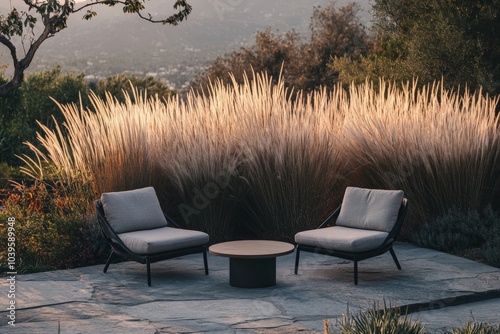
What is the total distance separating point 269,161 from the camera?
8.85 metres

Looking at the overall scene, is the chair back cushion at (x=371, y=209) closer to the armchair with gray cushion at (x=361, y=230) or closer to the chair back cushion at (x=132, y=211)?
the armchair with gray cushion at (x=361, y=230)

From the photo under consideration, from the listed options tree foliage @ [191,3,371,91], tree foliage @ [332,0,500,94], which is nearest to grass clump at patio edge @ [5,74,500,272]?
tree foliage @ [332,0,500,94]

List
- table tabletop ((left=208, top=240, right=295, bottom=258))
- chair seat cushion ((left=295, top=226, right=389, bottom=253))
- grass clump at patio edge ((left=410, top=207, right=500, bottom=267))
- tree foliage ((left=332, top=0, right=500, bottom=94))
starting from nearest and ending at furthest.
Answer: table tabletop ((left=208, top=240, right=295, bottom=258)) < chair seat cushion ((left=295, top=226, right=389, bottom=253)) < grass clump at patio edge ((left=410, top=207, right=500, bottom=267)) < tree foliage ((left=332, top=0, right=500, bottom=94))

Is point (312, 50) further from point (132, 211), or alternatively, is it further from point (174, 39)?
point (174, 39)

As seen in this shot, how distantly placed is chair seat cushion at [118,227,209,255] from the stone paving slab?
0.32 metres

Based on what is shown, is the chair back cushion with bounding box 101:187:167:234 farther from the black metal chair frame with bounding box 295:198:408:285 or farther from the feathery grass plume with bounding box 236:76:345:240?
the black metal chair frame with bounding box 295:198:408:285

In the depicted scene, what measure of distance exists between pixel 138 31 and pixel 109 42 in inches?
101

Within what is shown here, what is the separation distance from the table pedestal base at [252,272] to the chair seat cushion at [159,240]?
0.50 metres

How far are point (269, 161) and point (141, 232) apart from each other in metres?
1.87

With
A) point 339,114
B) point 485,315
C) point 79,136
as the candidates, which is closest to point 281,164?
point 339,114

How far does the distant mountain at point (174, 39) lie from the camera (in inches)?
2270

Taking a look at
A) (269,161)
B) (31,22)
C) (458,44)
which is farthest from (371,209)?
(458,44)

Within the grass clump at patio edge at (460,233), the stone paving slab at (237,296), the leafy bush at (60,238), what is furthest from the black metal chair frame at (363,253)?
the leafy bush at (60,238)

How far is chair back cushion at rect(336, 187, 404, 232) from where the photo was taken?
7.56 m
